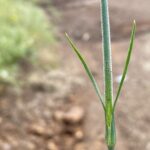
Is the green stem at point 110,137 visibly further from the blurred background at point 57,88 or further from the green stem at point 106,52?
the blurred background at point 57,88

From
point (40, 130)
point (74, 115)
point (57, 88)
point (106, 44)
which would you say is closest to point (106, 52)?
point (106, 44)

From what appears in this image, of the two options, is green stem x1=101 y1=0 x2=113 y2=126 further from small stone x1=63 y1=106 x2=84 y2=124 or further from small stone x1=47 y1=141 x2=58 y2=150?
small stone x1=63 y1=106 x2=84 y2=124

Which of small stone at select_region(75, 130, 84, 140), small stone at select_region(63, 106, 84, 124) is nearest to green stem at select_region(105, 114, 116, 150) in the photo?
small stone at select_region(75, 130, 84, 140)

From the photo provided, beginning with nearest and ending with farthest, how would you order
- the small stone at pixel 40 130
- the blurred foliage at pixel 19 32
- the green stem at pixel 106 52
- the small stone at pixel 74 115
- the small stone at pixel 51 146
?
1. the green stem at pixel 106 52
2. the small stone at pixel 51 146
3. the small stone at pixel 40 130
4. the small stone at pixel 74 115
5. the blurred foliage at pixel 19 32

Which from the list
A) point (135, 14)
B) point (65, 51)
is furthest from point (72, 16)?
point (65, 51)

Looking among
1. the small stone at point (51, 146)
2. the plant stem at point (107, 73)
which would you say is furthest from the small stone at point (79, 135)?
the plant stem at point (107, 73)

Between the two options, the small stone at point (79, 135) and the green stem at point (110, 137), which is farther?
the small stone at point (79, 135)

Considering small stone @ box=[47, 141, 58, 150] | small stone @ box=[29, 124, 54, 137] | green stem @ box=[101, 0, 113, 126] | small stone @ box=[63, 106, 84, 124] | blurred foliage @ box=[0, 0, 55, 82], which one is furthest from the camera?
blurred foliage @ box=[0, 0, 55, 82]
